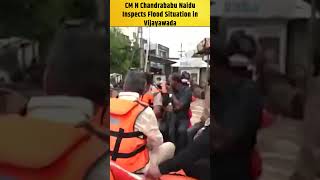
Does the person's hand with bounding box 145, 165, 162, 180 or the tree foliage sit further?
the person's hand with bounding box 145, 165, 162, 180

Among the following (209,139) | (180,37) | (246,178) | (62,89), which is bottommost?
(246,178)

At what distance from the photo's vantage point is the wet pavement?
10.5 ft

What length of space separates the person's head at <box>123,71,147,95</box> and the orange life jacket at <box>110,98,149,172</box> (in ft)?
0.30

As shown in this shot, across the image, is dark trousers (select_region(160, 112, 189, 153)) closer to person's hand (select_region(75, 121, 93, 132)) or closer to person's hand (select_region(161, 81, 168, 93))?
person's hand (select_region(161, 81, 168, 93))

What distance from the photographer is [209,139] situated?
321cm

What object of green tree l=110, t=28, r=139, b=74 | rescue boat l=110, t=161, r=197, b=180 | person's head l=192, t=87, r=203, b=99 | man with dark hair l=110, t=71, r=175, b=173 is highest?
green tree l=110, t=28, r=139, b=74

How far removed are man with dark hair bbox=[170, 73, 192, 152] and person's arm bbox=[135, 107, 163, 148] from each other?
0.12 metres

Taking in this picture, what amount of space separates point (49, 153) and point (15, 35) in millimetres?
720

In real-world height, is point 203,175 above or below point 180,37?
below

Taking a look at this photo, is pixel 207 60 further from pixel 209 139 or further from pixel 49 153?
pixel 49 153

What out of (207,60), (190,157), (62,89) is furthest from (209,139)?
(62,89)

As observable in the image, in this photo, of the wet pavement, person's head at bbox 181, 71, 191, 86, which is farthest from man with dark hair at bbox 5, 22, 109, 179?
the wet pavement

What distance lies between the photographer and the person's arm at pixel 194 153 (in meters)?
3.20

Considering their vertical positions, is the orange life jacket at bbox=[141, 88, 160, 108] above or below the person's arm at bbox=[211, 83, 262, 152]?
above
